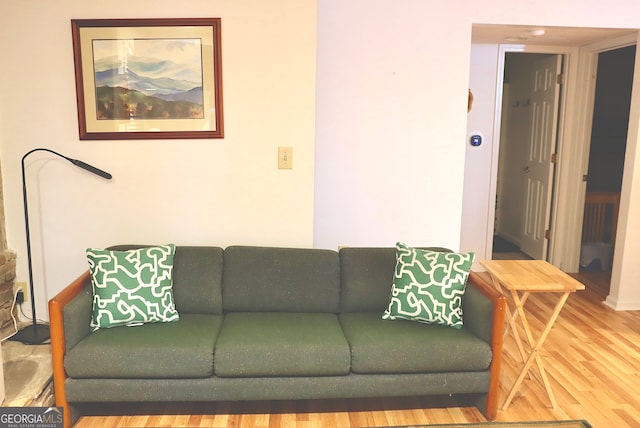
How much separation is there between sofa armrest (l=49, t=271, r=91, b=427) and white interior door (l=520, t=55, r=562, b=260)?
167 inches

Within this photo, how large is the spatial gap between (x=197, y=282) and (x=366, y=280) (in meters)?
0.94

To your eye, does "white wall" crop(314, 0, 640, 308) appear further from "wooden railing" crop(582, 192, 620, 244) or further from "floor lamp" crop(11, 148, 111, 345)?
"floor lamp" crop(11, 148, 111, 345)

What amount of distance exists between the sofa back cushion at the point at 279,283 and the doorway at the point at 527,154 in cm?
305

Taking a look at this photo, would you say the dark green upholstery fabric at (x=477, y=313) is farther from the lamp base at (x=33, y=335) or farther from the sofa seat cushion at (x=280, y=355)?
the lamp base at (x=33, y=335)

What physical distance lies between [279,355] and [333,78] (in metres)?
2.13

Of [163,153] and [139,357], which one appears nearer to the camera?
[139,357]

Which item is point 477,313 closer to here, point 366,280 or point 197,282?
point 366,280

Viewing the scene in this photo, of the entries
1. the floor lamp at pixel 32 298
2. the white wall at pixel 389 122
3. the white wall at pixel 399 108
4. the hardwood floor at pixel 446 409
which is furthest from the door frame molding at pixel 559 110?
the floor lamp at pixel 32 298

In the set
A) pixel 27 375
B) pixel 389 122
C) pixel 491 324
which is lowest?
pixel 27 375

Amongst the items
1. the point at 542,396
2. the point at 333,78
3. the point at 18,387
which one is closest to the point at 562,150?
the point at 333,78

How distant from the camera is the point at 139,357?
2.33 meters

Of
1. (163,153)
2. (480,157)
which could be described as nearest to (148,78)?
(163,153)

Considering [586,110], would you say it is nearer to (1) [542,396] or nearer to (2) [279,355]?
(1) [542,396]

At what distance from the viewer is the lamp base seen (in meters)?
2.88
